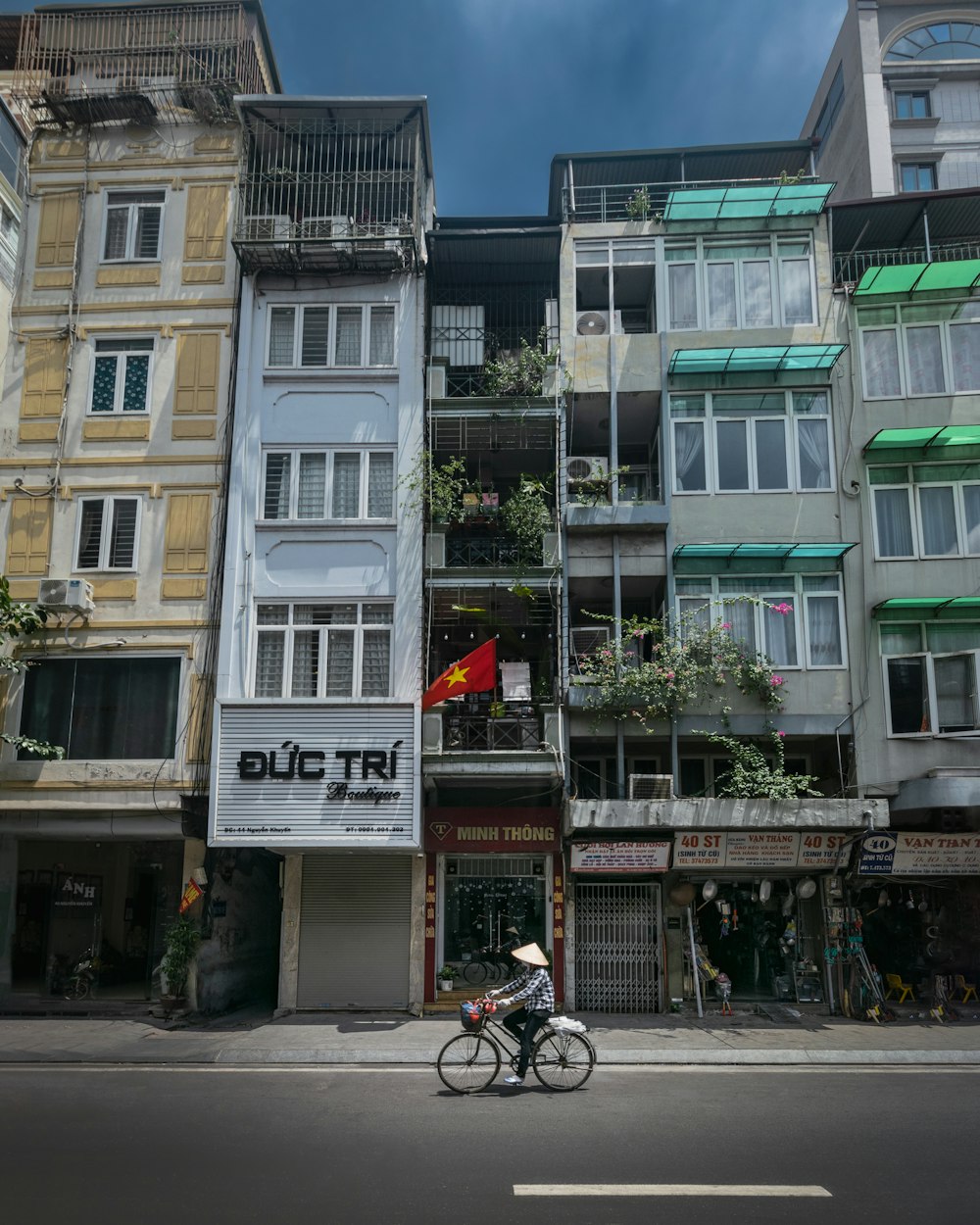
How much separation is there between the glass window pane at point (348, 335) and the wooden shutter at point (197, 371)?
2.45 metres

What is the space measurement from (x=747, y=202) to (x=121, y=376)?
1324 cm

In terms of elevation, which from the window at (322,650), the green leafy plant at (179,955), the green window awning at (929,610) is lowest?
the green leafy plant at (179,955)

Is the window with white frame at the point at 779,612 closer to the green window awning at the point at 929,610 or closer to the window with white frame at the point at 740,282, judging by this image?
the green window awning at the point at 929,610

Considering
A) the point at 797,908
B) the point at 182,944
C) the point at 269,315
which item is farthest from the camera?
the point at 269,315

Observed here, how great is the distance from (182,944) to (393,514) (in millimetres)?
8796

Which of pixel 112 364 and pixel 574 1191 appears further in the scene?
pixel 112 364

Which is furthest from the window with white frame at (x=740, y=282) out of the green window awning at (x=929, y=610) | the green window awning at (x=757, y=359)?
the green window awning at (x=929, y=610)

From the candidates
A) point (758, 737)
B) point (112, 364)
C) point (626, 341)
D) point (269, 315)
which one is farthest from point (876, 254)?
point (112, 364)

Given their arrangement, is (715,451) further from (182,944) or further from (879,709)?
(182,944)

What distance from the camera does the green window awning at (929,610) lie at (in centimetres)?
1925

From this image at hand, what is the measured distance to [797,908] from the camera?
19.8 meters

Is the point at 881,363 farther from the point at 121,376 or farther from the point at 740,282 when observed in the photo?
the point at 121,376

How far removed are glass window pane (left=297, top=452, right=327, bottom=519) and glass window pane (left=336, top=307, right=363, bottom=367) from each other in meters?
2.08

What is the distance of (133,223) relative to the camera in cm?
2161
